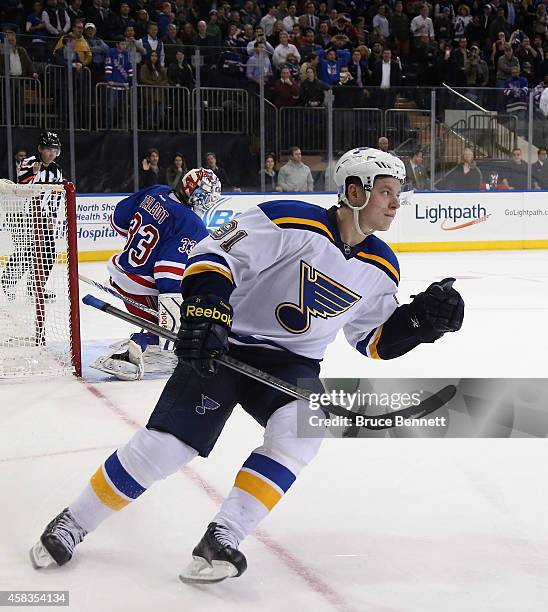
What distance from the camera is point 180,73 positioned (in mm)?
9180

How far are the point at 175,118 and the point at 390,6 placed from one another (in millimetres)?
5362

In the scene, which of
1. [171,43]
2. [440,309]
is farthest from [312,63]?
[440,309]

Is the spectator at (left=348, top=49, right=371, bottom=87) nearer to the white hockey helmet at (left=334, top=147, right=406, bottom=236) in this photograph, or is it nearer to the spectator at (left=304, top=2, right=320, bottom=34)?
the spectator at (left=304, top=2, right=320, bottom=34)

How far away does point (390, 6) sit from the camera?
1297cm

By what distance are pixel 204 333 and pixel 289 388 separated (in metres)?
0.27

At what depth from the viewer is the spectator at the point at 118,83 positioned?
877cm

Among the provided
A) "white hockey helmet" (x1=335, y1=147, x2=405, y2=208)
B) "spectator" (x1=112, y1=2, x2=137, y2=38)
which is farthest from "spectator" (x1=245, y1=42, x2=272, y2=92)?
"white hockey helmet" (x1=335, y1=147, x2=405, y2=208)

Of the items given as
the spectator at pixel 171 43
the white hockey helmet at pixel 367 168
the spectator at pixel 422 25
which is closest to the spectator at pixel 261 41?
the spectator at pixel 171 43

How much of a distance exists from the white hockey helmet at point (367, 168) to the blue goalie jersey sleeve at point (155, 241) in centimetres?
179

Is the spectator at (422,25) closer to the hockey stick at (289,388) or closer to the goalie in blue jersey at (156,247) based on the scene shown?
the goalie in blue jersey at (156,247)

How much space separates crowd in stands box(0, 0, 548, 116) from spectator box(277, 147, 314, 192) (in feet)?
2.02

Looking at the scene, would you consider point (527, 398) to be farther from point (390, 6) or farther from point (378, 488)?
point (390, 6)

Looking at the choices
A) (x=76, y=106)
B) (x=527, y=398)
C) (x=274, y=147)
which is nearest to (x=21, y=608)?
(x=527, y=398)

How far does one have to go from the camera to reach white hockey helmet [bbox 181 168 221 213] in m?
3.78
